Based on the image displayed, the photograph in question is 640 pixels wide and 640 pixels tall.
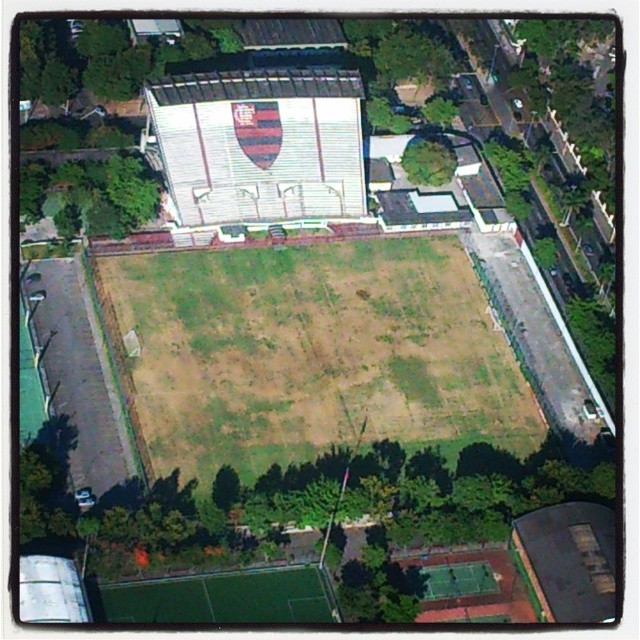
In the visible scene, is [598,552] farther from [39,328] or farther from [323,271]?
→ [39,328]

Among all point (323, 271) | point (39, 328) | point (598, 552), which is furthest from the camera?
point (323, 271)

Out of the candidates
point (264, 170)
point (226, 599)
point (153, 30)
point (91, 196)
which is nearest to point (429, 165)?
point (264, 170)

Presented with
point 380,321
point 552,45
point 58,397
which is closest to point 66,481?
point 58,397

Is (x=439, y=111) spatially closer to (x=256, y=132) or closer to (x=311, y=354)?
(x=256, y=132)

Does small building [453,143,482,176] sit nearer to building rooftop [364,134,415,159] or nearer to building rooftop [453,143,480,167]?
building rooftop [453,143,480,167]

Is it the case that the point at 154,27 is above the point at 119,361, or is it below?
above

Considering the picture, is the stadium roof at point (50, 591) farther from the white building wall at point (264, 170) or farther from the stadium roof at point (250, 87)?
the stadium roof at point (250, 87)

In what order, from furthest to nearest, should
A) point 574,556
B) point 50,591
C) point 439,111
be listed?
point 439,111, point 574,556, point 50,591
